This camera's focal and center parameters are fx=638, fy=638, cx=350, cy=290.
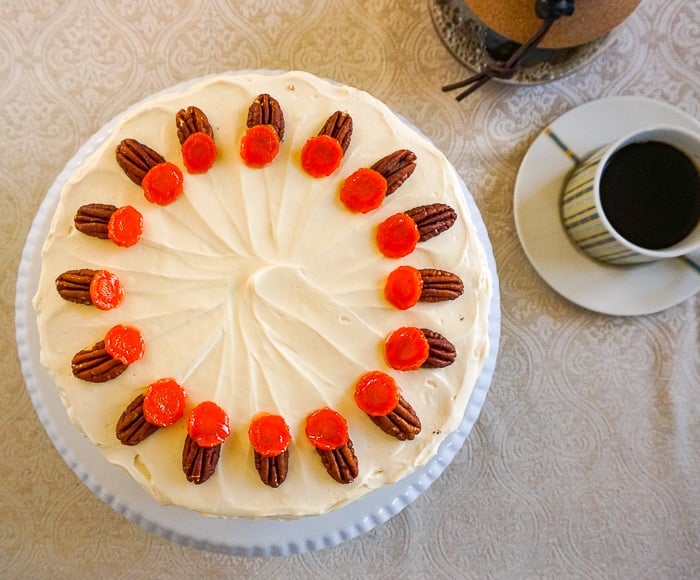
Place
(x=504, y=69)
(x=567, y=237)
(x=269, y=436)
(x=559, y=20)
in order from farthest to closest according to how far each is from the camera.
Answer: (x=567, y=237)
(x=504, y=69)
(x=559, y=20)
(x=269, y=436)

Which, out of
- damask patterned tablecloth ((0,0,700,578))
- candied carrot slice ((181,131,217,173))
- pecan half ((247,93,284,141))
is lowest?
damask patterned tablecloth ((0,0,700,578))

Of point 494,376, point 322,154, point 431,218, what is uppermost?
point 322,154

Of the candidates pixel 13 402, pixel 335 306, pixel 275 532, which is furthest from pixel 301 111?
pixel 13 402

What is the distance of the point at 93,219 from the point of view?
0.99 metres

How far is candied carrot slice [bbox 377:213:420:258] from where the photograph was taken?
98cm

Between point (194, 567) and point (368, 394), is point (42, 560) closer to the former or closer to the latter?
point (194, 567)

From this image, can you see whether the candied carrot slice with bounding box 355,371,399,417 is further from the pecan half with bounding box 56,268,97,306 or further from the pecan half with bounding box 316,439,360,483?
the pecan half with bounding box 56,268,97,306

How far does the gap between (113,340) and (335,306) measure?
1.11 ft

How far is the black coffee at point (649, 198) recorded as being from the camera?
3.87ft

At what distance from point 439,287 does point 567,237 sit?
43 cm

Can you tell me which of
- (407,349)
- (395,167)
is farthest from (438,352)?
(395,167)

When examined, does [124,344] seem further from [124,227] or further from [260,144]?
[260,144]

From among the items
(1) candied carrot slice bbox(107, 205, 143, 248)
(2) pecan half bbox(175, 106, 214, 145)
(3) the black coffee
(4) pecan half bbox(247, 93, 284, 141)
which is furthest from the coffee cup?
(1) candied carrot slice bbox(107, 205, 143, 248)

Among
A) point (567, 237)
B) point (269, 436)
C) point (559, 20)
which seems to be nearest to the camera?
point (269, 436)
